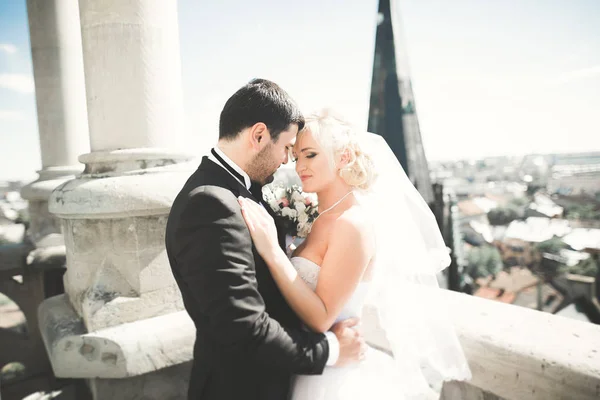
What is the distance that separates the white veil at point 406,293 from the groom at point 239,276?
438 millimetres

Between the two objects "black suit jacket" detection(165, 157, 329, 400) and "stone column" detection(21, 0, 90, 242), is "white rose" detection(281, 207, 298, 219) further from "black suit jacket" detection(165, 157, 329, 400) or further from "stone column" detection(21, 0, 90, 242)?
"stone column" detection(21, 0, 90, 242)

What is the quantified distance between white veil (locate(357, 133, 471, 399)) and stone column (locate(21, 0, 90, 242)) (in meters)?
3.94

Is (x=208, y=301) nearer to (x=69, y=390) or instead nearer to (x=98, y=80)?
(x=98, y=80)

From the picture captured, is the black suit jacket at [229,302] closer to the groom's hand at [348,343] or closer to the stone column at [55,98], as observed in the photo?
the groom's hand at [348,343]

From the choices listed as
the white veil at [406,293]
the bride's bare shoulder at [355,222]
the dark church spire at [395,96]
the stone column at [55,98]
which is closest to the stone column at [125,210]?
the bride's bare shoulder at [355,222]

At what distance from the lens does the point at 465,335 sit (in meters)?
2.02

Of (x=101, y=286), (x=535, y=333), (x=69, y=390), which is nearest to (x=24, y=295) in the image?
(x=69, y=390)

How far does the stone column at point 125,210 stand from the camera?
231 cm

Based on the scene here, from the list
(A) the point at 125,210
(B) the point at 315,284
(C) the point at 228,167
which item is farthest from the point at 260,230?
(A) the point at 125,210

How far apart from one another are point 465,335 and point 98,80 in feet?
9.13

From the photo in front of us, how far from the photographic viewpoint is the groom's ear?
1.59 m

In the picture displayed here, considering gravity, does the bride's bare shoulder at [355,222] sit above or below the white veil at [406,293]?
above

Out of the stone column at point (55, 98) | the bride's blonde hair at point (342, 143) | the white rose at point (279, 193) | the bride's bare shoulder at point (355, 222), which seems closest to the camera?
the bride's bare shoulder at point (355, 222)

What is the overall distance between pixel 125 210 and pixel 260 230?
125cm
